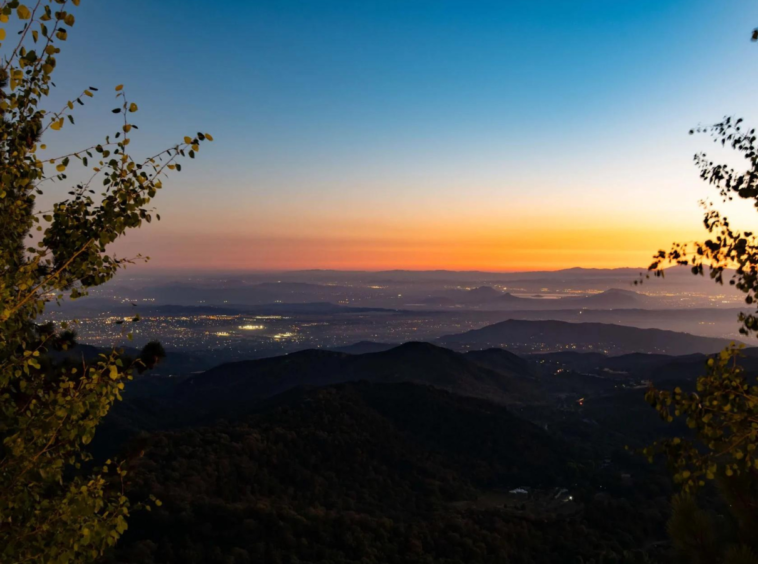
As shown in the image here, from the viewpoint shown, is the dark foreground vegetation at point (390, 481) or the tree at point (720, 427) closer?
the tree at point (720, 427)

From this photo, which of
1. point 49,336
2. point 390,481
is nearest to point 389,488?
point 390,481

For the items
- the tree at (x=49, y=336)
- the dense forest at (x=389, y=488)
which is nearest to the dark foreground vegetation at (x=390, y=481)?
the dense forest at (x=389, y=488)

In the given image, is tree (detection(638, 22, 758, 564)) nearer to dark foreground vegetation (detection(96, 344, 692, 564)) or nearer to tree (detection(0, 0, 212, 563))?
tree (detection(0, 0, 212, 563))

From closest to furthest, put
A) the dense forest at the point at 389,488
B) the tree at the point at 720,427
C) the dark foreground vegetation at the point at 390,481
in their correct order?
the tree at the point at 720,427, the dense forest at the point at 389,488, the dark foreground vegetation at the point at 390,481

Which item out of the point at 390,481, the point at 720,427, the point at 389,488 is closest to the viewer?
the point at 720,427

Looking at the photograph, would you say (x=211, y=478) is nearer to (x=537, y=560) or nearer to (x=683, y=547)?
(x=537, y=560)

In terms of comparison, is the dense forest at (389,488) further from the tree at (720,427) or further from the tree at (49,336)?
the tree at (720,427)

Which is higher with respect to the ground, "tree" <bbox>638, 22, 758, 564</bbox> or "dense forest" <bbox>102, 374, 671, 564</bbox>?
"tree" <bbox>638, 22, 758, 564</bbox>

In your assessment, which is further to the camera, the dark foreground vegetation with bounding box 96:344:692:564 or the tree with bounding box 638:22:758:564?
the dark foreground vegetation with bounding box 96:344:692:564

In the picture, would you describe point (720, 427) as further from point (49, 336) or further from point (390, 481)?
point (390, 481)

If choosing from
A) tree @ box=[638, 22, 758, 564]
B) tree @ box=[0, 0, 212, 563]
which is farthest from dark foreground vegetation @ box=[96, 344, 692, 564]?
tree @ box=[638, 22, 758, 564]

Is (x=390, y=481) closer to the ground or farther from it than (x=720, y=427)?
closer to the ground

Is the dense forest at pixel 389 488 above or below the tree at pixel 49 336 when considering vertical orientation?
below

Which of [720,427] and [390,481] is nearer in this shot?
[720,427]
